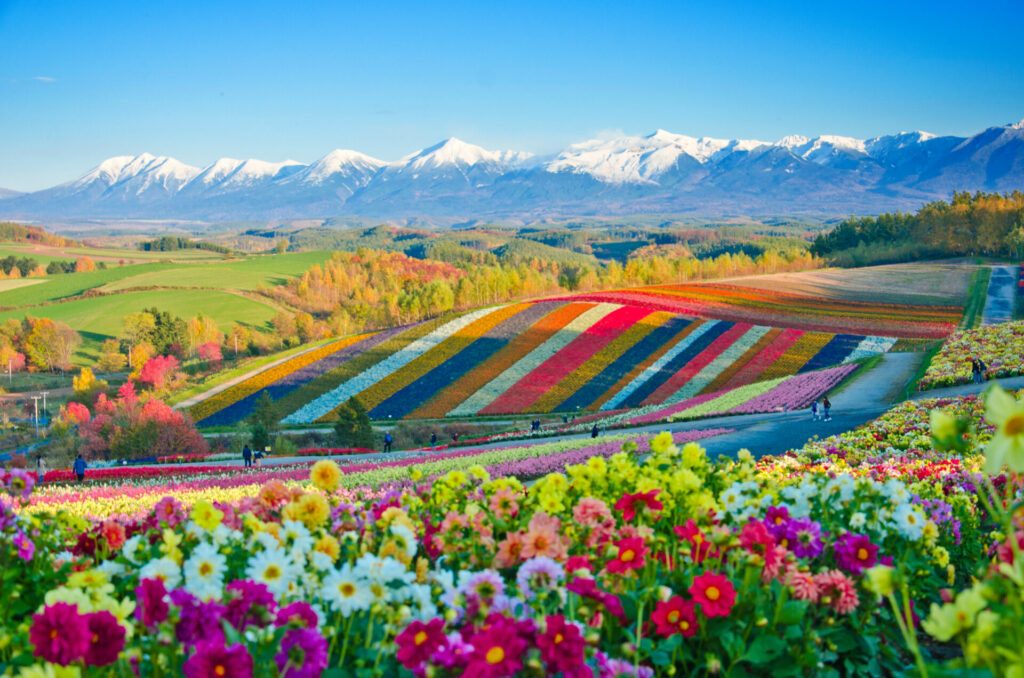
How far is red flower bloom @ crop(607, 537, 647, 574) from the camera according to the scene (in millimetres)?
4574

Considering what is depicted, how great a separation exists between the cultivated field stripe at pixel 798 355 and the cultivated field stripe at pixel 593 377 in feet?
28.4

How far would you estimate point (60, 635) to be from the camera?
3.36 meters

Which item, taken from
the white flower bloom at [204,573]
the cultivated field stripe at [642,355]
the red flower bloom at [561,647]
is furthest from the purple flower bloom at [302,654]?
the cultivated field stripe at [642,355]

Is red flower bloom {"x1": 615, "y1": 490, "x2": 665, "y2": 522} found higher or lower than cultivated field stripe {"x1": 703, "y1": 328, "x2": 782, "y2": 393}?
higher

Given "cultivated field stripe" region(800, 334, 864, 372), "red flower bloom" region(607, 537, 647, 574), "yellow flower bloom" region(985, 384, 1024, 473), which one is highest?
"yellow flower bloom" region(985, 384, 1024, 473)

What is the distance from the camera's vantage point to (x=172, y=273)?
13275cm

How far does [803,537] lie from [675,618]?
1308 mm

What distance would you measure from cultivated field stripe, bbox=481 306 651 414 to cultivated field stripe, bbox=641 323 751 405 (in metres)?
6.13

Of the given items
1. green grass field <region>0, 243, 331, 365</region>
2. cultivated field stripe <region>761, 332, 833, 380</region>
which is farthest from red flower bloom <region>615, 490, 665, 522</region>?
green grass field <region>0, 243, 331, 365</region>

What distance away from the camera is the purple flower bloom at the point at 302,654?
3497 mm

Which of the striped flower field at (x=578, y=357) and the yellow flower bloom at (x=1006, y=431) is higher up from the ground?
the yellow flower bloom at (x=1006, y=431)

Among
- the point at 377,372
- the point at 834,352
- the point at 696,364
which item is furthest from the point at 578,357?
the point at 834,352

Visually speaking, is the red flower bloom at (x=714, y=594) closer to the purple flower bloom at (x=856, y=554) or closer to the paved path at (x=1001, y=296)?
the purple flower bloom at (x=856, y=554)

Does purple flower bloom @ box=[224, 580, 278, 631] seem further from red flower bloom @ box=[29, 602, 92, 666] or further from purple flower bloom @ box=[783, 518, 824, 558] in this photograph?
purple flower bloom @ box=[783, 518, 824, 558]
